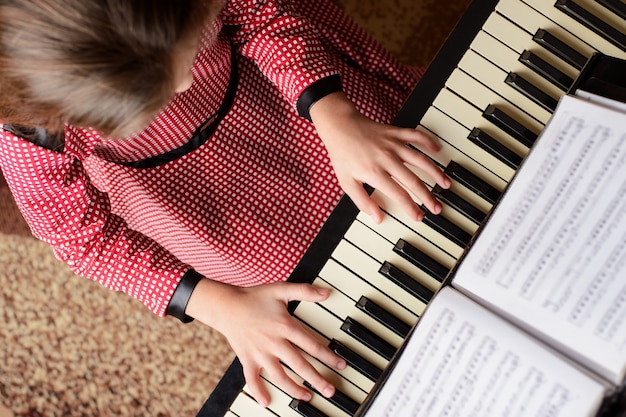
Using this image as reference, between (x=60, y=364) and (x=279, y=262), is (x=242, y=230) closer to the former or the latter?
(x=279, y=262)

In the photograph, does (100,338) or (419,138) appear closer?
(419,138)

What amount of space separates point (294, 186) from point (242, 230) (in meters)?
0.12

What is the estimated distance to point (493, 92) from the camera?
838 millimetres

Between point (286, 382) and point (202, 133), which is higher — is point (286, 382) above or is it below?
below

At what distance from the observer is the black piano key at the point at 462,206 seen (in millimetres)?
820

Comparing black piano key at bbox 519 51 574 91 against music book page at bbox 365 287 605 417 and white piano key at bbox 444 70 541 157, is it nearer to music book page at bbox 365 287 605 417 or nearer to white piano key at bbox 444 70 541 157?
white piano key at bbox 444 70 541 157

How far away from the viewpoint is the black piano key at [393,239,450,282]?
816 millimetres

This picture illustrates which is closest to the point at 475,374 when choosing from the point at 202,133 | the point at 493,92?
the point at 493,92

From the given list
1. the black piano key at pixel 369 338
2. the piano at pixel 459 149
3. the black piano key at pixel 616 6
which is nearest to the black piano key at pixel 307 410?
the piano at pixel 459 149

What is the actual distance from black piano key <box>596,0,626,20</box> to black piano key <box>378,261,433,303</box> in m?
0.45

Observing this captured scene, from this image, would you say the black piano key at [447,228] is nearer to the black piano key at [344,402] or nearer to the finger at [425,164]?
the finger at [425,164]

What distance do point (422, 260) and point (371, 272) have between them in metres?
0.07

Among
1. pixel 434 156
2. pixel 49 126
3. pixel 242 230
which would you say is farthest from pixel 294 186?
pixel 49 126

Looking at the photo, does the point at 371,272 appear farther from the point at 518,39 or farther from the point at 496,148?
the point at 518,39
